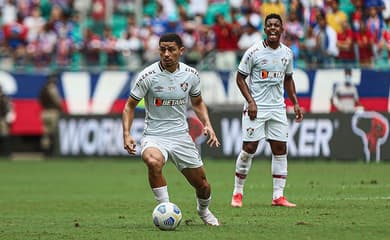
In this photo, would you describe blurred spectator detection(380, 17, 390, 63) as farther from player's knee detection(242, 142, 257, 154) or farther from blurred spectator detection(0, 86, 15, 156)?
blurred spectator detection(0, 86, 15, 156)

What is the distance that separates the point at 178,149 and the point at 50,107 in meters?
17.4

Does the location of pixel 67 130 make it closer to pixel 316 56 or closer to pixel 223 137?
pixel 223 137

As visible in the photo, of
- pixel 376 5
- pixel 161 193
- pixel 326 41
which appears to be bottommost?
pixel 161 193

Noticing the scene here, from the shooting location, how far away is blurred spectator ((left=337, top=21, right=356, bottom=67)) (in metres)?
25.4

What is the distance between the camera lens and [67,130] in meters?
27.7

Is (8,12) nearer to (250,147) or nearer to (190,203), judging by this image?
(190,203)

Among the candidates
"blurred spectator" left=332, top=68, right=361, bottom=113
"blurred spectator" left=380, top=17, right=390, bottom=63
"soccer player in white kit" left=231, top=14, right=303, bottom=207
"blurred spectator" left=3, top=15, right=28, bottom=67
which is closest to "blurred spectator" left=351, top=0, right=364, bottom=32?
"blurred spectator" left=380, top=17, right=390, bottom=63

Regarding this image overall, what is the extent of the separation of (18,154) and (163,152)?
1925cm

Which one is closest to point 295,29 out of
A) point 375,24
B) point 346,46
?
point 346,46

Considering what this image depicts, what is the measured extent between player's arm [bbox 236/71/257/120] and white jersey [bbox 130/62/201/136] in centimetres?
261

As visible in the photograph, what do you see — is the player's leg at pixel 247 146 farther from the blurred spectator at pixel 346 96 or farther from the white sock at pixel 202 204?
the blurred spectator at pixel 346 96

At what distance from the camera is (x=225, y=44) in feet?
89.4

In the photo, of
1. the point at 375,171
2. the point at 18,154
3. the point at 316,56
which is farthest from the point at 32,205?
the point at 18,154

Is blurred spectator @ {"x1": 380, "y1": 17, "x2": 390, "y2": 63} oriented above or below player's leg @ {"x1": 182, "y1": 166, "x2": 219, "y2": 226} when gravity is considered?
above
